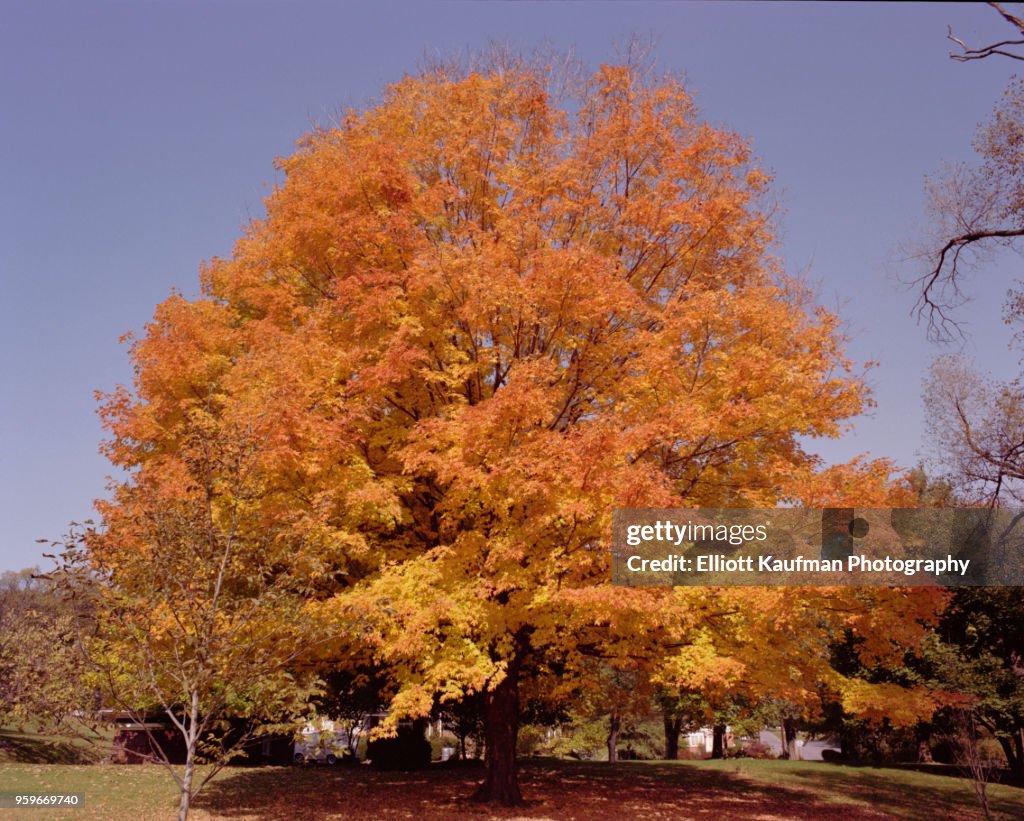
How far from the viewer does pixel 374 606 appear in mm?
11930

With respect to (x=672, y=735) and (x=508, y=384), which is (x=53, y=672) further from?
(x=672, y=735)

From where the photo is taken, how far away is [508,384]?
13.6 metres

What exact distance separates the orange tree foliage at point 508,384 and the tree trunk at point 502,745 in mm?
48

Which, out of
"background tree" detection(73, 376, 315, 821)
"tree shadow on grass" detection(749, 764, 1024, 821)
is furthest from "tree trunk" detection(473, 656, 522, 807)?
"tree shadow on grass" detection(749, 764, 1024, 821)

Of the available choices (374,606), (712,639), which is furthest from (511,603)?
(712,639)

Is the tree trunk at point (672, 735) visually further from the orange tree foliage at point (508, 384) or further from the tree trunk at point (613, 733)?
the orange tree foliage at point (508, 384)

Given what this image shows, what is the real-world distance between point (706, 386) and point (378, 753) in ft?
60.7

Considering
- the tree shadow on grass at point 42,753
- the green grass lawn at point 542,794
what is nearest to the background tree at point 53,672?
the green grass lawn at point 542,794

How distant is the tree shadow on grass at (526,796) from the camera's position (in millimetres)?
15555

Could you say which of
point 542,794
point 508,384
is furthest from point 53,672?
point 542,794

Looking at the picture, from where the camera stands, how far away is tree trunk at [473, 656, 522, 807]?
16297 mm

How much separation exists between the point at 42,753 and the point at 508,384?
22.2 m

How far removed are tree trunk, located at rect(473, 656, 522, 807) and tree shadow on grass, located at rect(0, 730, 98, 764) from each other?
15280 millimetres

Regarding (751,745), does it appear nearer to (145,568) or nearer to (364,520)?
(364,520)
